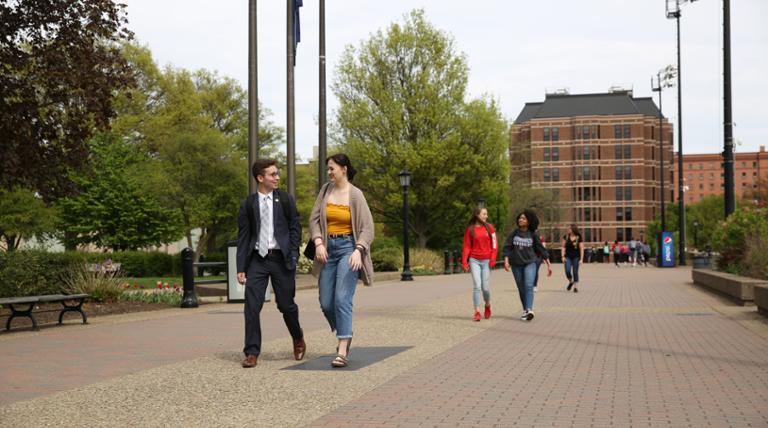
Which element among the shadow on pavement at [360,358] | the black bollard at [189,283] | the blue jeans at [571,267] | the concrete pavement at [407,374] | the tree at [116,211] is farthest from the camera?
the tree at [116,211]

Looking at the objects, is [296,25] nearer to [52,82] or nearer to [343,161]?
[52,82]

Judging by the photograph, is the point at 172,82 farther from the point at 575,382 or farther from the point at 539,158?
the point at 539,158

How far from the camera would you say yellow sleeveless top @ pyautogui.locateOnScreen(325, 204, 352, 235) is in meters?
8.44

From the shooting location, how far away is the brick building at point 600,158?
12131cm

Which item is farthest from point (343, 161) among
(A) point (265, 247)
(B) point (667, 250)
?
(B) point (667, 250)

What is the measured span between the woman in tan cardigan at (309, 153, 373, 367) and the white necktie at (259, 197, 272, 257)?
1.32 feet

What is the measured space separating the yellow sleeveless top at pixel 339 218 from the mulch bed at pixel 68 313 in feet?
20.0

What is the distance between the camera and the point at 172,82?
59188mm

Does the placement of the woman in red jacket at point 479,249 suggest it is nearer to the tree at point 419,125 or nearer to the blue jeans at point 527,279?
the blue jeans at point 527,279

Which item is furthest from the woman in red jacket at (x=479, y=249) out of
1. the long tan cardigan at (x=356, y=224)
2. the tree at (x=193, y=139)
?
the tree at (x=193, y=139)

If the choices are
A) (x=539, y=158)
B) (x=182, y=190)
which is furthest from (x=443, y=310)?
(x=539, y=158)

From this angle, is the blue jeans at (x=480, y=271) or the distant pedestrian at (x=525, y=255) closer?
the blue jeans at (x=480, y=271)

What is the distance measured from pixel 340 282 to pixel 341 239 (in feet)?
1.31

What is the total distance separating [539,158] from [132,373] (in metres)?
119
